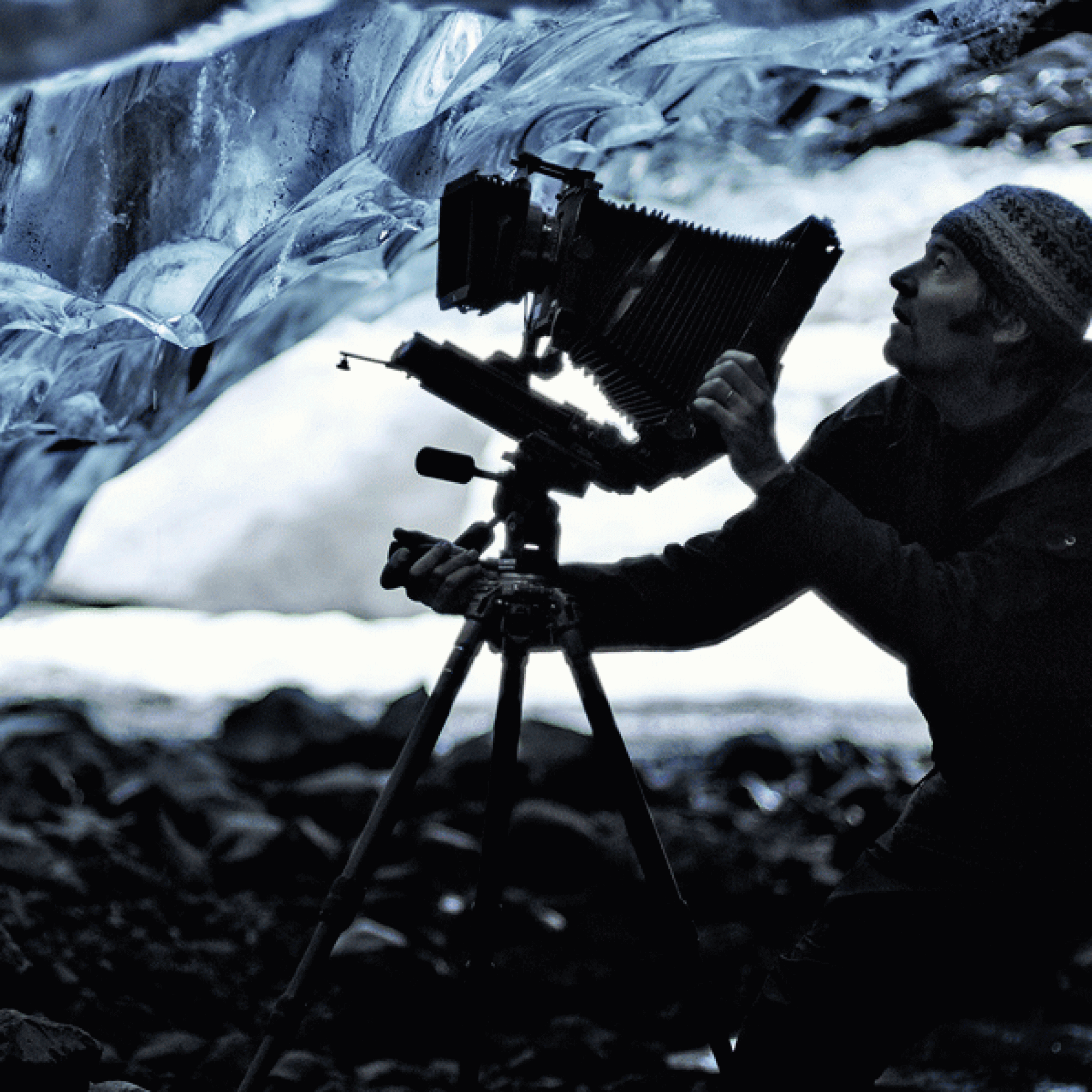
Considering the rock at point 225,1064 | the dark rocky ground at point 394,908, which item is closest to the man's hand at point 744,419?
the dark rocky ground at point 394,908

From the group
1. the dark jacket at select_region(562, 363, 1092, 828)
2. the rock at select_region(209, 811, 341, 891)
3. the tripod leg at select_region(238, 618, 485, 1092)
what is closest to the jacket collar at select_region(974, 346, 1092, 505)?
the dark jacket at select_region(562, 363, 1092, 828)

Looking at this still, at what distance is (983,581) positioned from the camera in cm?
124

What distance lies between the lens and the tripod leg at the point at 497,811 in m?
1.32

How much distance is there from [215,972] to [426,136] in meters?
1.61

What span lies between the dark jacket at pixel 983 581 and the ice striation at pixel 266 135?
0.76 m

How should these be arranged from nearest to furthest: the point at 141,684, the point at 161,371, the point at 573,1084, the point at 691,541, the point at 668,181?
1. the point at 691,541
2. the point at 573,1084
3. the point at 161,371
4. the point at 668,181
5. the point at 141,684

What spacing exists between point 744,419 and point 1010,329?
39 cm

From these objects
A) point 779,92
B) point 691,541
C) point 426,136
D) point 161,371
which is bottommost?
point 691,541

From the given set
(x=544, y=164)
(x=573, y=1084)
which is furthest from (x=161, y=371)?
(x=573, y=1084)

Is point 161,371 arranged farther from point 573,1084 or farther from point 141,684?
point 141,684

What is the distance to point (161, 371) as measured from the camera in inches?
83.4

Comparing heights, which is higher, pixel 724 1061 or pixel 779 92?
pixel 779 92

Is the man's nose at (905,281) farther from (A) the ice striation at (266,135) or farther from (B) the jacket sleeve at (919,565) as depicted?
(A) the ice striation at (266,135)

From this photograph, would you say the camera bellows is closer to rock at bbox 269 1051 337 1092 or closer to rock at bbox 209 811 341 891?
rock at bbox 269 1051 337 1092
